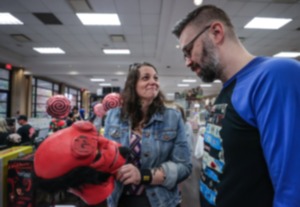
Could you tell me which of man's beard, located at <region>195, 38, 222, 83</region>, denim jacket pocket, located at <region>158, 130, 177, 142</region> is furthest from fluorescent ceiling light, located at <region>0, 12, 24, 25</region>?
man's beard, located at <region>195, 38, 222, 83</region>

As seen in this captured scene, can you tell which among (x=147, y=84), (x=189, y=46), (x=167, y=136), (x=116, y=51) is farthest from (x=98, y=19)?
(x=189, y=46)

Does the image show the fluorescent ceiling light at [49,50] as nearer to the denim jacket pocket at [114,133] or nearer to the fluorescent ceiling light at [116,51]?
the fluorescent ceiling light at [116,51]

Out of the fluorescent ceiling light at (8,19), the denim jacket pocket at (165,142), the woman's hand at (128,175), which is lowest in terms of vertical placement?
the woman's hand at (128,175)

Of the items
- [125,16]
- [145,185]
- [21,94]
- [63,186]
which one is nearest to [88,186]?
[63,186]

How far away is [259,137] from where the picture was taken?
23.3 inches

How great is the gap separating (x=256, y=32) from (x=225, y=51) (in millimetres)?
5393

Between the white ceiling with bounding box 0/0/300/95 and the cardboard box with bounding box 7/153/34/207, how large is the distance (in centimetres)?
329

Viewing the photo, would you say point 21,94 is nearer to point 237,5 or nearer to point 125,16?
point 125,16

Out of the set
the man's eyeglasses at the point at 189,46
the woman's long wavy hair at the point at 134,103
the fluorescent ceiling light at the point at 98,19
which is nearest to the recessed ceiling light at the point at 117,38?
the fluorescent ceiling light at the point at 98,19

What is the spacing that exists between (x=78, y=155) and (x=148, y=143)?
0.56 metres

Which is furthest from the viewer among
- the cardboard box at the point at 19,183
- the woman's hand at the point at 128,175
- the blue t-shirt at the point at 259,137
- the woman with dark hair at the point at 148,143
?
the cardboard box at the point at 19,183

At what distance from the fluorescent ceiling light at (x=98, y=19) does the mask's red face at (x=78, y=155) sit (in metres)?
4.32

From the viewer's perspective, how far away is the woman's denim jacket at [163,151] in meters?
1.09

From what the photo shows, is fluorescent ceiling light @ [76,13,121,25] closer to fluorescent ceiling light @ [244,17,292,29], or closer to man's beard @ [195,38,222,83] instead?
fluorescent ceiling light @ [244,17,292,29]
